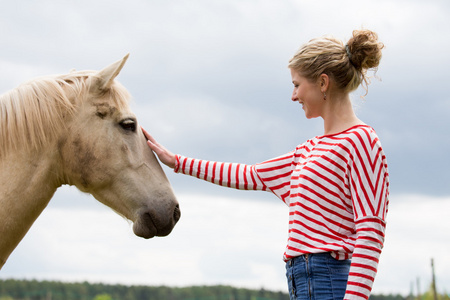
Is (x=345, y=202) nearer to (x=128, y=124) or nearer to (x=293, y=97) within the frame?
(x=293, y=97)

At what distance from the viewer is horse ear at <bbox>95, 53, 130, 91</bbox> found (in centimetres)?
304

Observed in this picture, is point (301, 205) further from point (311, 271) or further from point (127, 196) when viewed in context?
point (127, 196)

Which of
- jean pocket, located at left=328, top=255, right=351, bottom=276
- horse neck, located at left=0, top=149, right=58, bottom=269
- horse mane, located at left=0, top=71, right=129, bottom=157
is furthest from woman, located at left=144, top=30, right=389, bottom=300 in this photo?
horse neck, located at left=0, top=149, right=58, bottom=269

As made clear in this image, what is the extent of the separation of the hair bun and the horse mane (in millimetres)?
1343

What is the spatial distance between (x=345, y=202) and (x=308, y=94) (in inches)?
22.0

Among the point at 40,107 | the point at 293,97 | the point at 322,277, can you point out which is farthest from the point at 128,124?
the point at 322,277

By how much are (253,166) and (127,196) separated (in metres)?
0.75

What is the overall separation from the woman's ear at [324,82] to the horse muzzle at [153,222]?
1128 mm

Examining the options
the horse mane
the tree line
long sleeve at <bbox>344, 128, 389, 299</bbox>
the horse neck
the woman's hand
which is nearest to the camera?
long sleeve at <bbox>344, 128, 389, 299</bbox>

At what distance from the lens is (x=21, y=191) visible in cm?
284

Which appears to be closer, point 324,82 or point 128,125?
point 324,82

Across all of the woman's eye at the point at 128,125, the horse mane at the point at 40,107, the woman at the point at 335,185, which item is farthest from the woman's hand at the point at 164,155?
the woman at the point at 335,185

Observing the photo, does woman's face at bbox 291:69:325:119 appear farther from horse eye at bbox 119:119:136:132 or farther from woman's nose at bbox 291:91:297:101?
horse eye at bbox 119:119:136:132

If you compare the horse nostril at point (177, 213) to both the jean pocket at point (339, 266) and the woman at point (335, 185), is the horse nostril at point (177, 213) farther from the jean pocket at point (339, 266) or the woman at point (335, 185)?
the jean pocket at point (339, 266)
